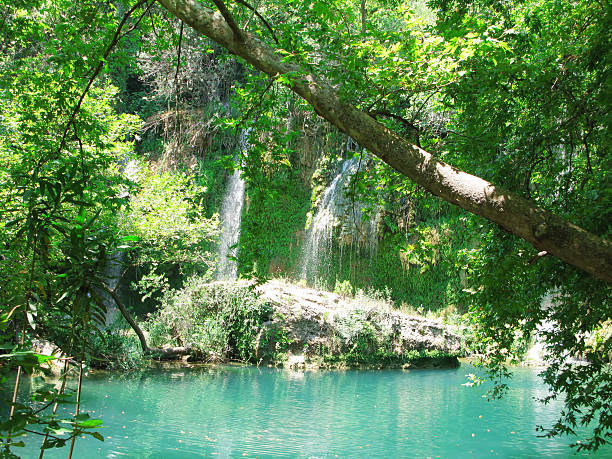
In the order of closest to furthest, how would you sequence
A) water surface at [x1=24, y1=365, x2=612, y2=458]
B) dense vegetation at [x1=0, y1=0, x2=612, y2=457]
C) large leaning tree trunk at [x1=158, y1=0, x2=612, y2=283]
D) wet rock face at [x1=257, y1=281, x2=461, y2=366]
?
large leaning tree trunk at [x1=158, y1=0, x2=612, y2=283]
dense vegetation at [x1=0, y1=0, x2=612, y2=457]
water surface at [x1=24, y1=365, x2=612, y2=458]
wet rock face at [x1=257, y1=281, x2=461, y2=366]

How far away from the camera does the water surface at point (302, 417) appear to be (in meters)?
6.51

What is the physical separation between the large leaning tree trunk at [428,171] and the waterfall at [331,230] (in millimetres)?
13707

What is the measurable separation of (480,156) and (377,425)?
205 inches

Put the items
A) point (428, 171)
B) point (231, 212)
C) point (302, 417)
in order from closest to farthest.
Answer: point (428, 171)
point (302, 417)
point (231, 212)

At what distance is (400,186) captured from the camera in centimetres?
498

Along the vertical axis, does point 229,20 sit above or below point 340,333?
above

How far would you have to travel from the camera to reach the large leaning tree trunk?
7.29 ft

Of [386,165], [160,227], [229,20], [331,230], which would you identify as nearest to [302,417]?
[386,165]

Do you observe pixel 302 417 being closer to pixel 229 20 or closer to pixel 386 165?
pixel 386 165

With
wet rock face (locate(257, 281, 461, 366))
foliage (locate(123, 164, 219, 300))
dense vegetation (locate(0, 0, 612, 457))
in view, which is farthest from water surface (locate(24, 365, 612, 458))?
foliage (locate(123, 164, 219, 300))

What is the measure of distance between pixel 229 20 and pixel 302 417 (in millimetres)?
6668

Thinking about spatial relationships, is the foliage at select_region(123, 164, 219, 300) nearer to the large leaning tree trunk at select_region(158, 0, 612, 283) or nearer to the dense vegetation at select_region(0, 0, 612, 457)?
the dense vegetation at select_region(0, 0, 612, 457)

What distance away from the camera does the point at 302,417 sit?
26.3ft

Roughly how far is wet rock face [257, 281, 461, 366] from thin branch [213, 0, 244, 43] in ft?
34.0
